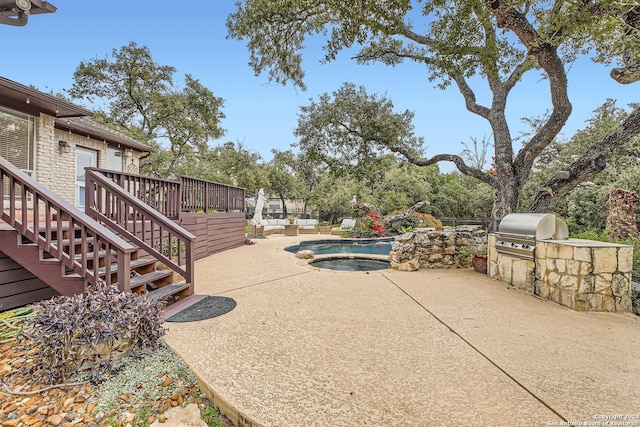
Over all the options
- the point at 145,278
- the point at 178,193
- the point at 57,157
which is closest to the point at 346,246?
the point at 178,193

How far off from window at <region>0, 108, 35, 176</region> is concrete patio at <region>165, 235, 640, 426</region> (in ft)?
20.6

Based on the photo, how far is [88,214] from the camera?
4387 millimetres

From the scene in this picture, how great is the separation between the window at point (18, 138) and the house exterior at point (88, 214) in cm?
2

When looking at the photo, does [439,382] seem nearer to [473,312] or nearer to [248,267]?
[473,312]

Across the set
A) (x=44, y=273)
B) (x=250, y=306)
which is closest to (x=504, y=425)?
(x=250, y=306)

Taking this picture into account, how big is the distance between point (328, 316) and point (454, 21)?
18.7 ft

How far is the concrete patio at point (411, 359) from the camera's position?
6.12 feet

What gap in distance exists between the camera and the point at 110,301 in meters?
2.53

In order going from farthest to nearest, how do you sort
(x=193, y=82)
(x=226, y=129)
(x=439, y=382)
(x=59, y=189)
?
(x=226, y=129), (x=193, y=82), (x=59, y=189), (x=439, y=382)

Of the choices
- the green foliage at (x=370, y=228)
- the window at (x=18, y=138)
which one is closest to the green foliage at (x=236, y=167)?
the green foliage at (x=370, y=228)

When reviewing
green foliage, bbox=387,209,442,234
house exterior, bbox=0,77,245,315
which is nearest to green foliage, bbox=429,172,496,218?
green foliage, bbox=387,209,442,234

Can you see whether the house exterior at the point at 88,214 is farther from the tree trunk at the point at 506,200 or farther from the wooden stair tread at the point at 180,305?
the tree trunk at the point at 506,200

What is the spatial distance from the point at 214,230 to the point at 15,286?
5.30 meters

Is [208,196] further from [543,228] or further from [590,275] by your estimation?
[590,275]
